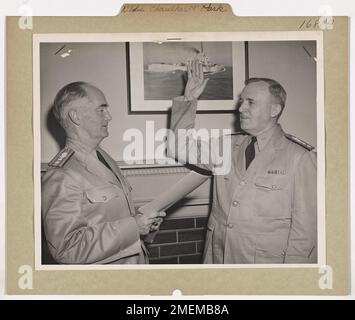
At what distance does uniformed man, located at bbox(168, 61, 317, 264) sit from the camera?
6.07 feet

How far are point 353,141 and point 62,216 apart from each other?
41.4 inches

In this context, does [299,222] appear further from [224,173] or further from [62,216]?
[62,216]

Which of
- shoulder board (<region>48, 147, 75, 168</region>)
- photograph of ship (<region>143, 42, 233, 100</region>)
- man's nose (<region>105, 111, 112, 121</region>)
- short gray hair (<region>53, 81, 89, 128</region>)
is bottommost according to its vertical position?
shoulder board (<region>48, 147, 75, 168</region>)

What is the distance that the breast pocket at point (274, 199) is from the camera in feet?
6.07

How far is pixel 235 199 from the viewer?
186cm

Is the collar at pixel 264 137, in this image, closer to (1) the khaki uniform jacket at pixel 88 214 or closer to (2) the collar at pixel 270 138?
(2) the collar at pixel 270 138

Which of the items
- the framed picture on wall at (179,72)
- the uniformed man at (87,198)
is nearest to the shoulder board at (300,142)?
the framed picture on wall at (179,72)

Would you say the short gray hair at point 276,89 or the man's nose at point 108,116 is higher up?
the short gray hair at point 276,89

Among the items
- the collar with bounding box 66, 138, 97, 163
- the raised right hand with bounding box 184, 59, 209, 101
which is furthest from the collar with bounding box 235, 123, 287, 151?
the collar with bounding box 66, 138, 97, 163

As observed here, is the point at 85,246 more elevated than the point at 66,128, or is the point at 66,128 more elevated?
the point at 66,128

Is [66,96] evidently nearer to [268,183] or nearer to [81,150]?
[81,150]

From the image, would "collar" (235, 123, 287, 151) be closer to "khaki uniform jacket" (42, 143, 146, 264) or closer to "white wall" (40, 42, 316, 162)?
"white wall" (40, 42, 316, 162)

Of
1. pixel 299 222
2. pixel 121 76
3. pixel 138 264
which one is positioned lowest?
pixel 138 264
